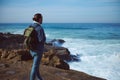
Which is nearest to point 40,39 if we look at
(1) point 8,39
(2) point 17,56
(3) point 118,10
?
(2) point 17,56

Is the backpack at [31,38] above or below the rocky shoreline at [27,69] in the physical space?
above

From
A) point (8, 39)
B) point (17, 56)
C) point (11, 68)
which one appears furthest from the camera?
point (8, 39)

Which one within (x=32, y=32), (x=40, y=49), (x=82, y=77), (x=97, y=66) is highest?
(x=32, y=32)

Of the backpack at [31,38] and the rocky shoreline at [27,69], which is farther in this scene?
the rocky shoreline at [27,69]

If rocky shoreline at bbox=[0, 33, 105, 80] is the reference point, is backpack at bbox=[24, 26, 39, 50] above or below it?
above

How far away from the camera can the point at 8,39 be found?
1355 cm

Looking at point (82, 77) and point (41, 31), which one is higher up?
point (41, 31)

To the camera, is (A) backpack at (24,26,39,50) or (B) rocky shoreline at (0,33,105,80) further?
(B) rocky shoreline at (0,33,105,80)

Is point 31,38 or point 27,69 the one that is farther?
point 27,69

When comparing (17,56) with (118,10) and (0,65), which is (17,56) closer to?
(0,65)

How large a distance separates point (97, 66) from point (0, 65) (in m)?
6.27

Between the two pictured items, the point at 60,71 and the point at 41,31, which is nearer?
the point at 41,31

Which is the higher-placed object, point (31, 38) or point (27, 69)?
point (31, 38)

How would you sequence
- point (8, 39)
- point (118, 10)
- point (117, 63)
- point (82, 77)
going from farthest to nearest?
point (118, 10), point (8, 39), point (117, 63), point (82, 77)
